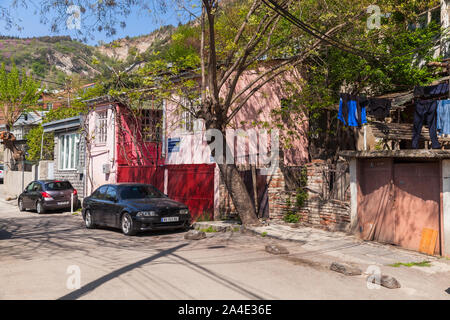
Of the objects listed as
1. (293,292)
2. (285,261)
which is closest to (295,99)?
(285,261)

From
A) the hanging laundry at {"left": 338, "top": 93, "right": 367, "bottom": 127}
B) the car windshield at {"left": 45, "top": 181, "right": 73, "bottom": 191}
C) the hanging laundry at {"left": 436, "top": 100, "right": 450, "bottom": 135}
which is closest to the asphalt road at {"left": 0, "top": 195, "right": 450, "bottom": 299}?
the hanging laundry at {"left": 338, "top": 93, "right": 367, "bottom": 127}

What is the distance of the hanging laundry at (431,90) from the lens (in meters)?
12.4

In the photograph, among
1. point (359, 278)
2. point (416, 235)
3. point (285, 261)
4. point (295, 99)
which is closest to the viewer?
point (359, 278)

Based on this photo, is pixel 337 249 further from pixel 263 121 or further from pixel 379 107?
pixel 263 121

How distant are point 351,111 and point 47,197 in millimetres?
14016

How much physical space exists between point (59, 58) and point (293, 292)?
147m

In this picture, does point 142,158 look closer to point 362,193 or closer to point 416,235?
point 362,193

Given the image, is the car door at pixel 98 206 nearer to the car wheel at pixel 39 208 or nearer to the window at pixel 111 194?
the window at pixel 111 194

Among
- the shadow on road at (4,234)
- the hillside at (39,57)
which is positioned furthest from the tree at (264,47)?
the hillside at (39,57)

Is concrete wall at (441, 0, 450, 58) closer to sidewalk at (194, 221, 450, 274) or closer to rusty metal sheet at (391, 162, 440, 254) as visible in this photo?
rusty metal sheet at (391, 162, 440, 254)

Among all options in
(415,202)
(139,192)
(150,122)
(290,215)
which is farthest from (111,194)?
(415,202)

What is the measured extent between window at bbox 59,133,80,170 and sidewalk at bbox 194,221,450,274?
15.0 m

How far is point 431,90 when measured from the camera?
12.6 meters

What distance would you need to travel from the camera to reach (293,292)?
591 centimetres
